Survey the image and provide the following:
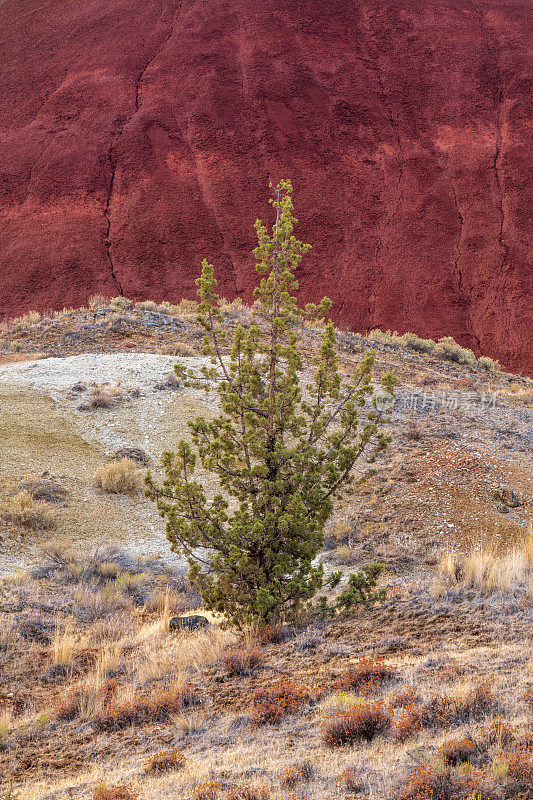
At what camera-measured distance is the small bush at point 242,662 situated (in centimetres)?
536

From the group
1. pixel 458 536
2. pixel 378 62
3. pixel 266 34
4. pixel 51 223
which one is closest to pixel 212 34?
pixel 266 34

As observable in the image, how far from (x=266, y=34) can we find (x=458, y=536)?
31104mm

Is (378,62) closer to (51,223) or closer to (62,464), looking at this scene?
(51,223)

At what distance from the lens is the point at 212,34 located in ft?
105

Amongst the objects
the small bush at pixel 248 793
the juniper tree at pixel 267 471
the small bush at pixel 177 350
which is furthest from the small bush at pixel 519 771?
the small bush at pixel 177 350

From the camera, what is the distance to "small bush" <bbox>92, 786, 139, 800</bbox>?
3.50 meters

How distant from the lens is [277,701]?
4531mm

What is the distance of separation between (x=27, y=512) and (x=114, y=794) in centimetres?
594

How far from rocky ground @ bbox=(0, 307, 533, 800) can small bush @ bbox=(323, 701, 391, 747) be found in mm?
74

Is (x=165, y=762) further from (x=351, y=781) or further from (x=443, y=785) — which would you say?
(x=443, y=785)

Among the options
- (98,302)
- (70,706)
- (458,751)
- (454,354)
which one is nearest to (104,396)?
(70,706)

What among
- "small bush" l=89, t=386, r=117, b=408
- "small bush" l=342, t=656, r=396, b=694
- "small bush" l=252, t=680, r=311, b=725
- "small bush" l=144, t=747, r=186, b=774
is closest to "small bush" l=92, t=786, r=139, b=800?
"small bush" l=144, t=747, r=186, b=774

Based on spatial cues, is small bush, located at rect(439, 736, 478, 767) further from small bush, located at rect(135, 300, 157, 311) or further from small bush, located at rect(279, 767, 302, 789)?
small bush, located at rect(135, 300, 157, 311)
